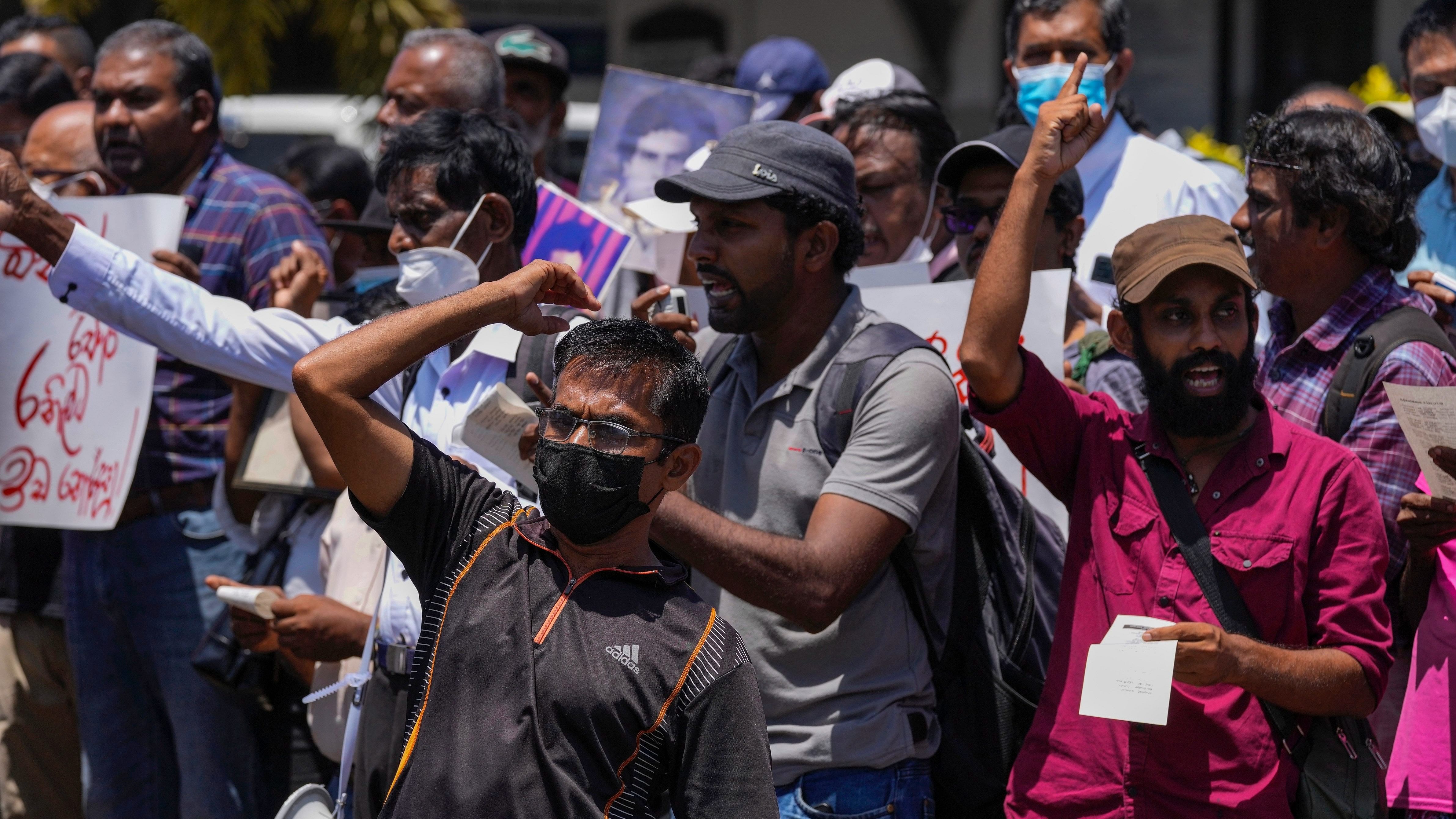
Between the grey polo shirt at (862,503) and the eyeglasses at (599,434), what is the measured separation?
0.67m

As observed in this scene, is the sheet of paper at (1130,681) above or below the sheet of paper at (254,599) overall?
above

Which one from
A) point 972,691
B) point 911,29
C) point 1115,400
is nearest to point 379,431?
point 972,691

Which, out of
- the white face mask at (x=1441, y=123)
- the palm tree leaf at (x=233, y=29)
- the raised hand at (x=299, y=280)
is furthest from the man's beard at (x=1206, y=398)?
the palm tree leaf at (x=233, y=29)

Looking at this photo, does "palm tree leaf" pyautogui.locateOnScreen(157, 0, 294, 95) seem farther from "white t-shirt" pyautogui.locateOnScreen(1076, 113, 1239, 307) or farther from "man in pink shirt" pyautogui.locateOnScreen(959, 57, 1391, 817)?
"man in pink shirt" pyautogui.locateOnScreen(959, 57, 1391, 817)

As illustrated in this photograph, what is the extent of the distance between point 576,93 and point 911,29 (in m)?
3.61

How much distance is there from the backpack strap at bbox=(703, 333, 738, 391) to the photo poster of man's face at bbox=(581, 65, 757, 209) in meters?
1.50

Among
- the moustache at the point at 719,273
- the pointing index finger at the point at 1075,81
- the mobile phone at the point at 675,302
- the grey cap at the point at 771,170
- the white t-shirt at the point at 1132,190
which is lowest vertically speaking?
the white t-shirt at the point at 1132,190

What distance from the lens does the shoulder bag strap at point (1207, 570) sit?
280cm

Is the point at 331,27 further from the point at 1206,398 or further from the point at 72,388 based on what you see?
the point at 1206,398

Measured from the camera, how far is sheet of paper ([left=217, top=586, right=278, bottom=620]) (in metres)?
3.73

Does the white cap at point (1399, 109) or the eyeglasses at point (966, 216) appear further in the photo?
the white cap at point (1399, 109)

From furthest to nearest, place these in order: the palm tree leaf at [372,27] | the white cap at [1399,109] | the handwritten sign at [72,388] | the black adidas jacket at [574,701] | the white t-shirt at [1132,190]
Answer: the palm tree leaf at [372,27], the white cap at [1399,109], the white t-shirt at [1132,190], the handwritten sign at [72,388], the black adidas jacket at [574,701]

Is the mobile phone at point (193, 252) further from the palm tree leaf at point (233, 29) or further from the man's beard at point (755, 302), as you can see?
the palm tree leaf at point (233, 29)

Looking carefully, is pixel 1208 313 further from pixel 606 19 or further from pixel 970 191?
pixel 606 19
